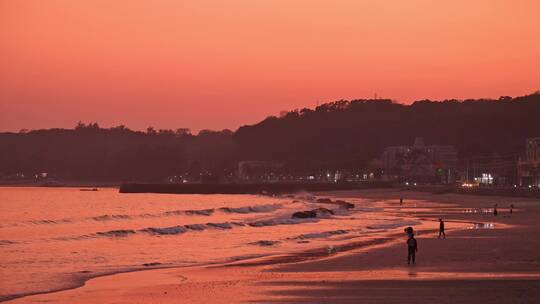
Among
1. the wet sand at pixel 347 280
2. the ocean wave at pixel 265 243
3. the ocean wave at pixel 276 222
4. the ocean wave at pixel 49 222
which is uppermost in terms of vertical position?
the ocean wave at pixel 276 222

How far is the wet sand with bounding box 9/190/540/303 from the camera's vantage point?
26.8m

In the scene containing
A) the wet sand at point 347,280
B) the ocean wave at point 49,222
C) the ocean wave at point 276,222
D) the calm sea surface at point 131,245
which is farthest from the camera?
the ocean wave at point 49,222

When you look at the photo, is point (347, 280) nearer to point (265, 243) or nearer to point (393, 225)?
point (265, 243)

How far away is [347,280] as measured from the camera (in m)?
31.2

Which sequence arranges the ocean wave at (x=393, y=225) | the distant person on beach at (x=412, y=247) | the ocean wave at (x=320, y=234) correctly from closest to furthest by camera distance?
the distant person on beach at (x=412, y=247), the ocean wave at (x=320, y=234), the ocean wave at (x=393, y=225)

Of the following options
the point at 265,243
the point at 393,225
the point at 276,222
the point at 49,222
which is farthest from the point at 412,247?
the point at 49,222

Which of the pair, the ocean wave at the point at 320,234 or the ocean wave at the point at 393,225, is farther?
the ocean wave at the point at 393,225

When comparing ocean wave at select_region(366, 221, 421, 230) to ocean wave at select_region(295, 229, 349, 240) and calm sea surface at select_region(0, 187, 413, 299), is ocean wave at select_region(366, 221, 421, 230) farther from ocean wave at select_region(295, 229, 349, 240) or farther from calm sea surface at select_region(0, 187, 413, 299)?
ocean wave at select_region(295, 229, 349, 240)

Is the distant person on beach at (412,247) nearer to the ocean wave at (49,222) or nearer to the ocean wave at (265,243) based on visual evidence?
the ocean wave at (265,243)

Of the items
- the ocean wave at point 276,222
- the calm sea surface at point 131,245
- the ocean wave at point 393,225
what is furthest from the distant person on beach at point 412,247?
the ocean wave at point 276,222

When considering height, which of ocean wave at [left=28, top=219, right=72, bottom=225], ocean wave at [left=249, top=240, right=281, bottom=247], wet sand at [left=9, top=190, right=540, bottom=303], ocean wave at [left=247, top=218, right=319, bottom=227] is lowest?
wet sand at [left=9, top=190, right=540, bottom=303]

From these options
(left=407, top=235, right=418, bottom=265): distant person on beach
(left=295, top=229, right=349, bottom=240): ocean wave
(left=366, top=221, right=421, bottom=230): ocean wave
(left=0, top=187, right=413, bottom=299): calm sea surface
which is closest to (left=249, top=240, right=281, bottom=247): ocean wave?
(left=0, top=187, right=413, bottom=299): calm sea surface

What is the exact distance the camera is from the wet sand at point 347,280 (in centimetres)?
2683

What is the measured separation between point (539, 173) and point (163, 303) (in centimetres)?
17474
